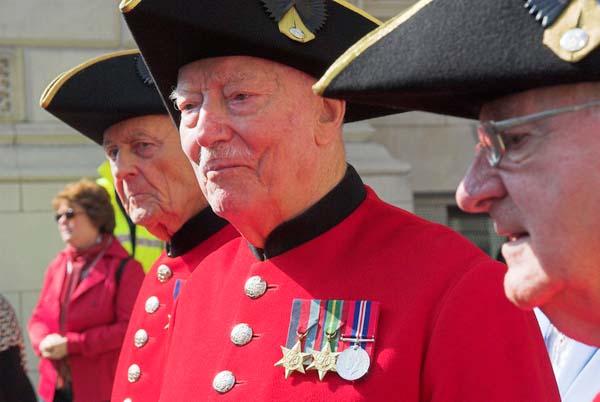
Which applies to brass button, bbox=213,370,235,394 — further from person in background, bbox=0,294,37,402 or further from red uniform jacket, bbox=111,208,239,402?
person in background, bbox=0,294,37,402

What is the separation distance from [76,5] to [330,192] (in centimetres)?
703

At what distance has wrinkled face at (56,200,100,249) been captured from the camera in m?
6.64

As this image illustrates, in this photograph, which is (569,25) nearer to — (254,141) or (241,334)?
(254,141)

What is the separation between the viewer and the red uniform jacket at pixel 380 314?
2.53 meters

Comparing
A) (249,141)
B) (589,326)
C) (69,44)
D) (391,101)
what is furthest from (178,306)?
(69,44)

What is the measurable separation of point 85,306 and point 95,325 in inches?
5.4

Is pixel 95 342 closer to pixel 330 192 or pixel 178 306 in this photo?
pixel 178 306

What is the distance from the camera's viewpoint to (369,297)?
2.76 meters

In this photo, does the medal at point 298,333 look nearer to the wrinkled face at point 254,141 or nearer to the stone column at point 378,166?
the wrinkled face at point 254,141

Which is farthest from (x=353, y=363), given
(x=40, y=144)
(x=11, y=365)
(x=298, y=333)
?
(x=40, y=144)

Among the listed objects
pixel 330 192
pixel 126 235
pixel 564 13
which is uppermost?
pixel 126 235

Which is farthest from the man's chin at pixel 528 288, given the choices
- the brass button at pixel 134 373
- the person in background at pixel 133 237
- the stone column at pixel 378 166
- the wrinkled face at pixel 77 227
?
the stone column at pixel 378 166

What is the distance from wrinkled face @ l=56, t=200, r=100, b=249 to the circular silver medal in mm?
4142

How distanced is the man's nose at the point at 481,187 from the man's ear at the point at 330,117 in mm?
954
